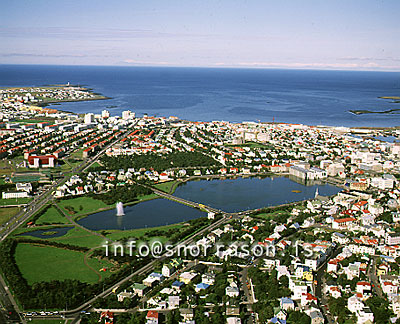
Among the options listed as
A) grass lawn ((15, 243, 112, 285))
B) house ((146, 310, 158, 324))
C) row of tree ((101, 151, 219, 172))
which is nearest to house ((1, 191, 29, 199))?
grass lawn ((15, 243, 112, 285))

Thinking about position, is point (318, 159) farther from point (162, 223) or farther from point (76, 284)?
point (76, 284)

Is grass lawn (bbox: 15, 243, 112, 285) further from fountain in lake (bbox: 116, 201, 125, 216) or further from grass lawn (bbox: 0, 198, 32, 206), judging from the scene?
grass lawn (bbox: 0, 198, 32, 206)

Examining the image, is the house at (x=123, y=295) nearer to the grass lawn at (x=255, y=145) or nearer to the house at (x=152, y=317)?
the house at (x=152, y=317)

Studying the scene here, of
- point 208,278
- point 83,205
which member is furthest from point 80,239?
point 208,278

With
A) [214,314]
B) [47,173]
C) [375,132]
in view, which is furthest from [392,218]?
[375,132]

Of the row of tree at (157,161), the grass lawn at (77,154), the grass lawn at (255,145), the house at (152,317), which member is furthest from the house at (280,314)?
the grass lawn at (255,145)
